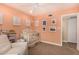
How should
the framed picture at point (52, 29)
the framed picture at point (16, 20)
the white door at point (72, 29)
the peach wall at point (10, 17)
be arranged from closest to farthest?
the peach wall at point (10, 17), the framed picture at point (16, 20), the framed picture at point (52, 29), the white door at point (72, 29)

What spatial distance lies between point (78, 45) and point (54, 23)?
2.97ft

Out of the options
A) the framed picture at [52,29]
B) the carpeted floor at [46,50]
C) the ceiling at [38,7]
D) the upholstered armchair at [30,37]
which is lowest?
the carpeted floor at [46,50]

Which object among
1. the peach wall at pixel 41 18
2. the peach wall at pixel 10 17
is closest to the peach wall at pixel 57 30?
the peach wall at pixel 41 18

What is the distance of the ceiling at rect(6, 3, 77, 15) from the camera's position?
7.12 ft

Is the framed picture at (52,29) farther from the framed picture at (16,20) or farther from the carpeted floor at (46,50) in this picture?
the framed picture at (16,20)

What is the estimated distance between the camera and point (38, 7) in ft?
7.47

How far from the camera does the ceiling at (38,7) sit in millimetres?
2170

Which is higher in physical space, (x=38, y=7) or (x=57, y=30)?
(x=38, y=7)

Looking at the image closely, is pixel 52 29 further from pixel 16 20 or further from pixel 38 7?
pixel 16 20

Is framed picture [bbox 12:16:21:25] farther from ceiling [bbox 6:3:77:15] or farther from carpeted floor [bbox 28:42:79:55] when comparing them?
carpeted floor [bbox 28:42:79:55]

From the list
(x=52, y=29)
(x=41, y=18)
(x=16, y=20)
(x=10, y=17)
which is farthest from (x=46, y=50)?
(x=10, y=17)

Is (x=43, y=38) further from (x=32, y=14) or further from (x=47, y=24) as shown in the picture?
(x=32, y=14)

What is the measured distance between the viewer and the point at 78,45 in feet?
8.90
